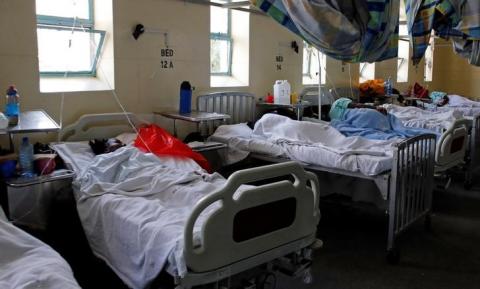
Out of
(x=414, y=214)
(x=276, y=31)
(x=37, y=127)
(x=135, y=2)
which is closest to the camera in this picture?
(x=37, y=127)

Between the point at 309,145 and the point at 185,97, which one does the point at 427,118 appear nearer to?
the point at 309,145

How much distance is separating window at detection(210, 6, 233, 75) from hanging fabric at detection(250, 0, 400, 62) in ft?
9.29

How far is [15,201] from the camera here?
2.55 m

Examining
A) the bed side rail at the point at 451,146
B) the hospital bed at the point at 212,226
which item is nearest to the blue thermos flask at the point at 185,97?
the hospital bed at the point at 212,226

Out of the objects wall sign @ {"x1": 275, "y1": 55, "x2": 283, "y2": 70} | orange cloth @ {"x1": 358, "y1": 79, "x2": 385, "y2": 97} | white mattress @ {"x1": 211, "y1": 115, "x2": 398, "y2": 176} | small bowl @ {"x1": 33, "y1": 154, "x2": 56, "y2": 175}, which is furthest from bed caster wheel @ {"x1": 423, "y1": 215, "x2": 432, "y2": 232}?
orange cloth @ {"x1": 358, "y1": 79, "x2": 385, "y2": 97}

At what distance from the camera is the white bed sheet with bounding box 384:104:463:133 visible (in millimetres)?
4898

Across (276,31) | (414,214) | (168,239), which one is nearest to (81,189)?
(168,239)

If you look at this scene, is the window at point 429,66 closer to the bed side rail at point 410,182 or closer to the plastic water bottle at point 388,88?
the plastic water bottle at point 388,88

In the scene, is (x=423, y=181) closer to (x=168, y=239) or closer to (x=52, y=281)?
(x=168, y=239)

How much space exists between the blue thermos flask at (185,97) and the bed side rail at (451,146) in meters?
2.16

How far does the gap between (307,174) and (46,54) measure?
8.04ft

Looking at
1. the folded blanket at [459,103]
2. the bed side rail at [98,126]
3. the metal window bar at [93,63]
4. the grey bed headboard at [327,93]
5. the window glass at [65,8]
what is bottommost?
the bed side rail at [98,126]

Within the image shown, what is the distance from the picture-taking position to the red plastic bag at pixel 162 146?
10.5 ft

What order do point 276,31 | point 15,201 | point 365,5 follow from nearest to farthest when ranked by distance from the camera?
point 365,5 → point 15,201 → point 276,31
